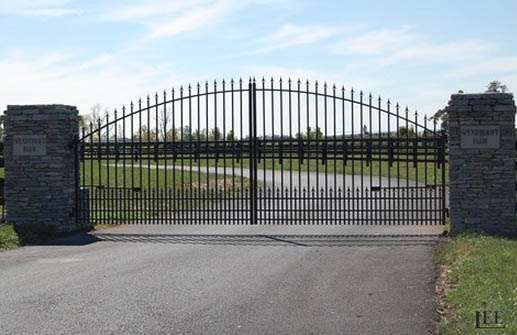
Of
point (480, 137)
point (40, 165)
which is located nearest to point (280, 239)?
point (480, 137)

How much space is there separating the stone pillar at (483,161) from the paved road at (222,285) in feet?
3.06

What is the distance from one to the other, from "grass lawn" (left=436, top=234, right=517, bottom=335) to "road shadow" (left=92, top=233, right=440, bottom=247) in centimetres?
119

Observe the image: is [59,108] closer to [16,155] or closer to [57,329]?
[16,155]

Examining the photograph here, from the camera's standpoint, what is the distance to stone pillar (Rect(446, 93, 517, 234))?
42.4 feet

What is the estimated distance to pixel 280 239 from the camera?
537 inches

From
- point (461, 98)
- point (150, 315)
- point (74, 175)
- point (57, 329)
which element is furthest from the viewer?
point (74, 175)

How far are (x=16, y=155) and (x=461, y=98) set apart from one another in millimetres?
8546

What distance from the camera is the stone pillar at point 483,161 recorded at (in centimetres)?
1291

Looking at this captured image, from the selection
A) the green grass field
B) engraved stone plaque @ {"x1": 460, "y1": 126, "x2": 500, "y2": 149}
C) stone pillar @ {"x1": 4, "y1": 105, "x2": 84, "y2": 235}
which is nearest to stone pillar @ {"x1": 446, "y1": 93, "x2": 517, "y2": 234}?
engraved stone plaque @ {"x1": 460, "y1": 126, "x2": 500, "y2": 149}

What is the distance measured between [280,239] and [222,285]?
4633 mm

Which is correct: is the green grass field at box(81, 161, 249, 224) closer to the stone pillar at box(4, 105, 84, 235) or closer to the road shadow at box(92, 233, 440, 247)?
the stone pillar at box(4, 105, 84, 235)

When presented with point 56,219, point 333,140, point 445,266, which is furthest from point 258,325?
point 56,219

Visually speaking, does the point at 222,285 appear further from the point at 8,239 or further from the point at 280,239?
the point at 8,239

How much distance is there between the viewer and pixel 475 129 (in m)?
13.0
